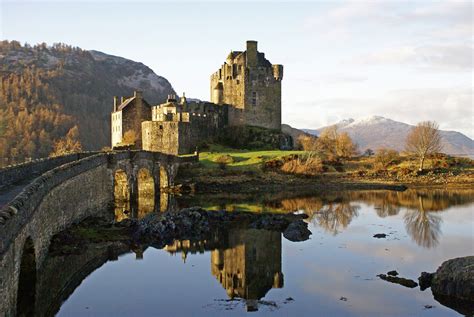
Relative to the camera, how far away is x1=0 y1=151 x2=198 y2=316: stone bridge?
13.6m

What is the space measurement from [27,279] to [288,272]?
373 inches

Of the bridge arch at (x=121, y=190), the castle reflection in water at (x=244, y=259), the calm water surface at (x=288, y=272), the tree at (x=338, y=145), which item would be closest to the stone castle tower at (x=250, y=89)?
the tree at (x=338, y=145)

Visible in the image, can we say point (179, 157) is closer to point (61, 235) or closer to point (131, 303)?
point (61, 235)

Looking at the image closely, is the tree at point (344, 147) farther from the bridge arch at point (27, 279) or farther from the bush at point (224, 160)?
the bridge arch at point (27, 279)

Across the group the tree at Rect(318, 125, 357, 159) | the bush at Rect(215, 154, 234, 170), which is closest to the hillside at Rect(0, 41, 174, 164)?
the bush at Rect(215, 154, 234, 170)

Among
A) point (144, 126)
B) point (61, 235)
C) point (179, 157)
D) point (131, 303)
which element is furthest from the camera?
point (144, 126)

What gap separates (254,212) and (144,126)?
27167 millimetres

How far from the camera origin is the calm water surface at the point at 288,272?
16.9m

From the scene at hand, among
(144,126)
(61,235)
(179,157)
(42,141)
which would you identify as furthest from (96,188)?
(42,141)

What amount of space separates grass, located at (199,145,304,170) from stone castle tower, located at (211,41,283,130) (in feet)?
21.9

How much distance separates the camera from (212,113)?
64188 millimetres

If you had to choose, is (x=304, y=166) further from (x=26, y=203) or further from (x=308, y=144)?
(x=26, y=203)

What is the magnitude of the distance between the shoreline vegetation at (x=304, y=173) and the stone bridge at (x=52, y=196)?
541 centimetres

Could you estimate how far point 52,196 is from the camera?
→ 21812mm
